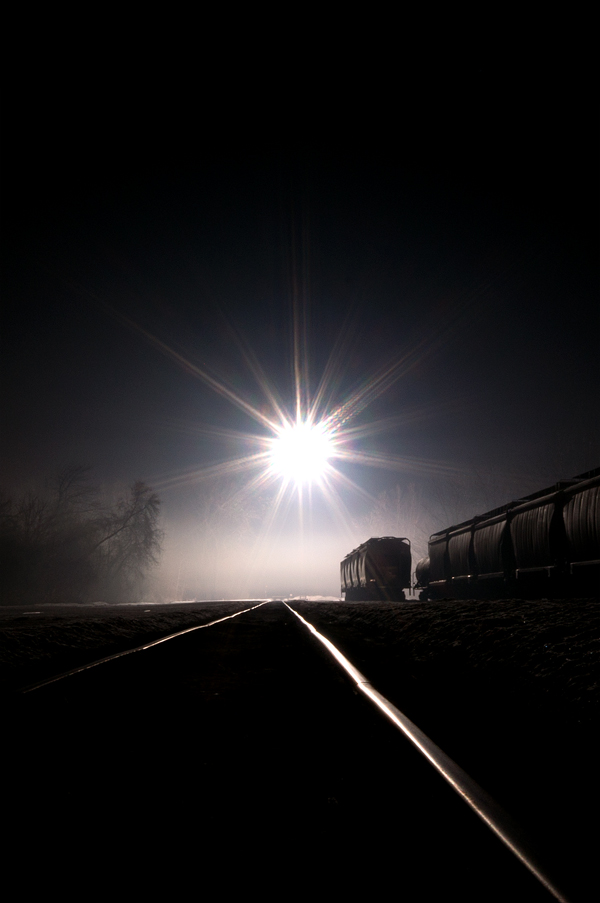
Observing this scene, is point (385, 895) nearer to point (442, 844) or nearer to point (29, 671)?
point (442, 844)

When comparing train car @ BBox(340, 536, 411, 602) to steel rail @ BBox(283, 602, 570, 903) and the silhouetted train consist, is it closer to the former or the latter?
the silhouetted train consist

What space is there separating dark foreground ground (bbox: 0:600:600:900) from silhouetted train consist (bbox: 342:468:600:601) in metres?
10.7

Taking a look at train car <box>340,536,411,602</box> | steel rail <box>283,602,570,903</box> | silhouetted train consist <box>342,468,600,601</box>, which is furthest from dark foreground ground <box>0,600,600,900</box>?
train car <box>340,536,411,602</box>

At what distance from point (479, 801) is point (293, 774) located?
84 cm

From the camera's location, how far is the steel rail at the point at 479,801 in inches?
62.3

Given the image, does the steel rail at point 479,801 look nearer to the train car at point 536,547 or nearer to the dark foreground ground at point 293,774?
the dark foreground ground at point 293,774

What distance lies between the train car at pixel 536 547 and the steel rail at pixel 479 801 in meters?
13.5

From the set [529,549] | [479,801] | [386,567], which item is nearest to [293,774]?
[479,801]

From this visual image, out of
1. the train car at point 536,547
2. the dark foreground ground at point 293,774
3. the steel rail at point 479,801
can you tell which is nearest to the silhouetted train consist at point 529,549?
the train car at point 536,547

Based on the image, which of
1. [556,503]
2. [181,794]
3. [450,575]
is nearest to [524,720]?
[181,794]

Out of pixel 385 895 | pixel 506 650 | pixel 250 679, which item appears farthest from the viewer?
pixel 506 650

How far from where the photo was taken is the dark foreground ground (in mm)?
1633

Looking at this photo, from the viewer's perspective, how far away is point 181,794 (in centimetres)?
220

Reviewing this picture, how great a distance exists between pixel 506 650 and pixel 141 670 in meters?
4.64
